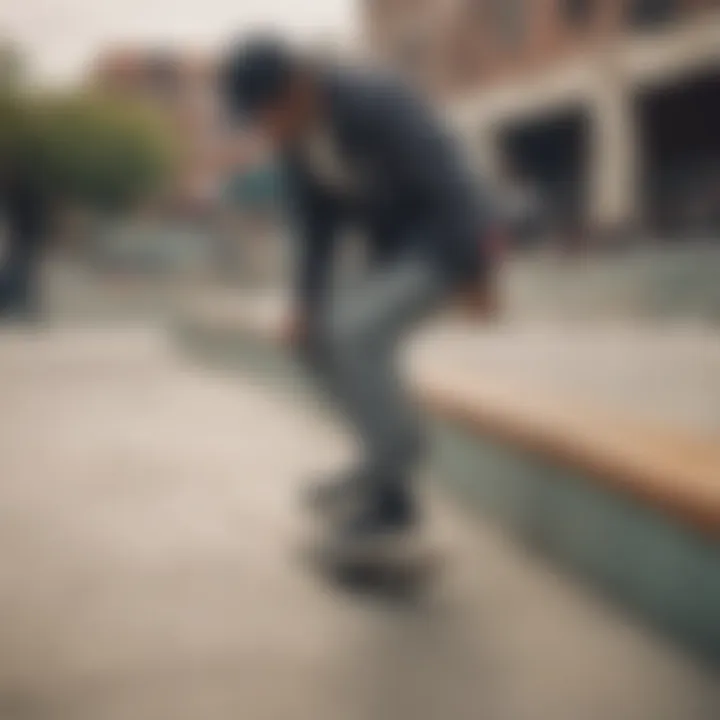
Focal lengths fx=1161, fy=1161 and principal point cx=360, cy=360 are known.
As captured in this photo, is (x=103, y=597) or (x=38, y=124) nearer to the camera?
(x=38, y=124)

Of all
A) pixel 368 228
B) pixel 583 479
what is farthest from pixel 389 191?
pixel 583 479

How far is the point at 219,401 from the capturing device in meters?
0.72

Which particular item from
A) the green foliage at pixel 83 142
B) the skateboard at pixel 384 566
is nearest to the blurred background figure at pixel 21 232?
the green foliage at pixel 83 142

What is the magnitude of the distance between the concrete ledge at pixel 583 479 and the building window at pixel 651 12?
23 cm

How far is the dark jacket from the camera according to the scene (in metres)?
0.64

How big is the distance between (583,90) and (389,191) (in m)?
0.13

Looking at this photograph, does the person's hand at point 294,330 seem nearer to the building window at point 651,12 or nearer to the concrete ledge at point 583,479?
the concrete ledge at point 583,479

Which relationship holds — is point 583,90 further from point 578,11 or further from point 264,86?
point 264,86

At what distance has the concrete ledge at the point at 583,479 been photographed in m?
0.71

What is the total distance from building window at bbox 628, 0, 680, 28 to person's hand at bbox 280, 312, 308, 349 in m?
0.24

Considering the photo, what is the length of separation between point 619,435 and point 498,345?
0.50ft

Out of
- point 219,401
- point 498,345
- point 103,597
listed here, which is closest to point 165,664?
point 103,597

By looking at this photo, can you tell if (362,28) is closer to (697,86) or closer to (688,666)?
(697,86)

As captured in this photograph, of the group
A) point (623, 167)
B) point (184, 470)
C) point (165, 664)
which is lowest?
point (165, 664)
